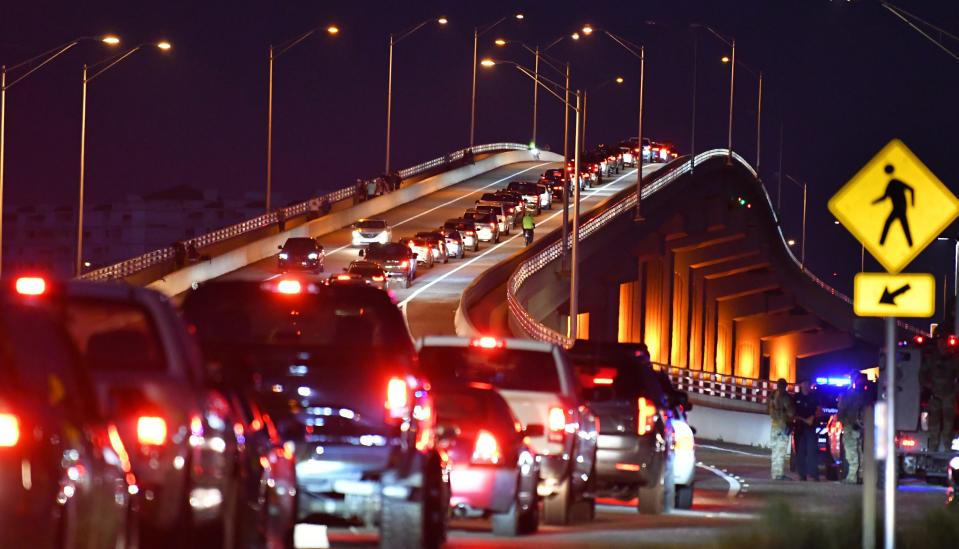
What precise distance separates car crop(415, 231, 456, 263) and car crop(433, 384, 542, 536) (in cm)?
6311

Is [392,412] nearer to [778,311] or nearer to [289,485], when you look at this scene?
[289,485]

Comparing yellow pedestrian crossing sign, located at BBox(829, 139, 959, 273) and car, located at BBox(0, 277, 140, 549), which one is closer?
car, located at BBox(0, 277, 140, 549)

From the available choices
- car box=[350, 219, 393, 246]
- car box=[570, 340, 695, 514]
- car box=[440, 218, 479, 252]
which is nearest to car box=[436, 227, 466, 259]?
car box=[440, 218, 479, 252]

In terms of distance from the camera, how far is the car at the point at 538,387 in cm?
1694

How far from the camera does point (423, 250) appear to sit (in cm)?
7838

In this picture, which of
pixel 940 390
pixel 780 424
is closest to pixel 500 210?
pixel 780 424

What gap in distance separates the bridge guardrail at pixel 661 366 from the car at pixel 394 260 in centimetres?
399

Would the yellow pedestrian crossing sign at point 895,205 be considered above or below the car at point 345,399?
above

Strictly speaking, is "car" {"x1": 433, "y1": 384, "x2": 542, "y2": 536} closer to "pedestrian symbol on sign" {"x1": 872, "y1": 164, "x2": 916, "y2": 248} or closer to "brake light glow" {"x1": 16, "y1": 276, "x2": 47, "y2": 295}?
"pedestrian symbol on sign" {"x1": 872, "y1": 164, "x2": 916, "y2": 248}

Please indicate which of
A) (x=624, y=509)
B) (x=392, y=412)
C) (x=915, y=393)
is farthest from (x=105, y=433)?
(x=915, y=393)

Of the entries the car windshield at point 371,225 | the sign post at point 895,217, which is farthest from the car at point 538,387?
the car windshield at point 371,225

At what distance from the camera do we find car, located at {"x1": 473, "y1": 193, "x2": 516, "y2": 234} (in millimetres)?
89875

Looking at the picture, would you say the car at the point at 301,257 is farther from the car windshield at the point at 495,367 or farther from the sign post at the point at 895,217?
the sign post at the point at 895,217

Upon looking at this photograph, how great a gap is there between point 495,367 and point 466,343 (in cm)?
51
